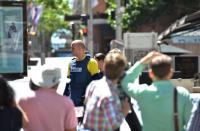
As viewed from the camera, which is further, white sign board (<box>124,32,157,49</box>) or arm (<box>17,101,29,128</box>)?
white sign board (<box>124,32,157,49</box>)

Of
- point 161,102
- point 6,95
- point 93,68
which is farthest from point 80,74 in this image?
point 6,95

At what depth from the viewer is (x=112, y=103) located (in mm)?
5449

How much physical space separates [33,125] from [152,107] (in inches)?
41.8

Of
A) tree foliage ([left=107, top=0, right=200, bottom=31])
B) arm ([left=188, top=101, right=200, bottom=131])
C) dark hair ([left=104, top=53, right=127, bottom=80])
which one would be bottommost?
arm ([left=188, top=101, right=200, bottom=131])

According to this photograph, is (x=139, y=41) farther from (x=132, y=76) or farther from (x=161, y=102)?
(x=161, y=102)

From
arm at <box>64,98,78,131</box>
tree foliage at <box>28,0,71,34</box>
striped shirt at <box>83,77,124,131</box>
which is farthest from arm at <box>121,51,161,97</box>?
tree foliage at <box>28,0,71,34</box>

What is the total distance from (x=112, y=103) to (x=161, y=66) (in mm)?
553

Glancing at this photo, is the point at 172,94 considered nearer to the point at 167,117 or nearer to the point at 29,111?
the point at 167,117

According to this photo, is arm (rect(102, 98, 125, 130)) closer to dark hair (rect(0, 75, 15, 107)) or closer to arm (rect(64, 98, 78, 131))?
arm (rect(64, 98, 78, 131))

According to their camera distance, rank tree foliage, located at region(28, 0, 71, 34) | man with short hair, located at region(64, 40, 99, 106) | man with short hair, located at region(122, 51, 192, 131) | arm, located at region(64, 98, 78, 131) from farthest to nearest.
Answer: tree foliage, located at region(28, 0, 71, 34) → man with short hair, located at region(64, 40, 99, 106) → arm, located at region(64, 98, 78, 131) → man with short hair, located at region(122, 51, 192, 131)

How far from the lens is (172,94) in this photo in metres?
5.37

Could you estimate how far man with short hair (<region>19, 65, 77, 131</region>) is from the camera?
5496 mm

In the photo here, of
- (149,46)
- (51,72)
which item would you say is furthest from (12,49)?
(51,72)

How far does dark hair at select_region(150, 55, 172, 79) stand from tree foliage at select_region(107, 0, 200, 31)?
102 feet
